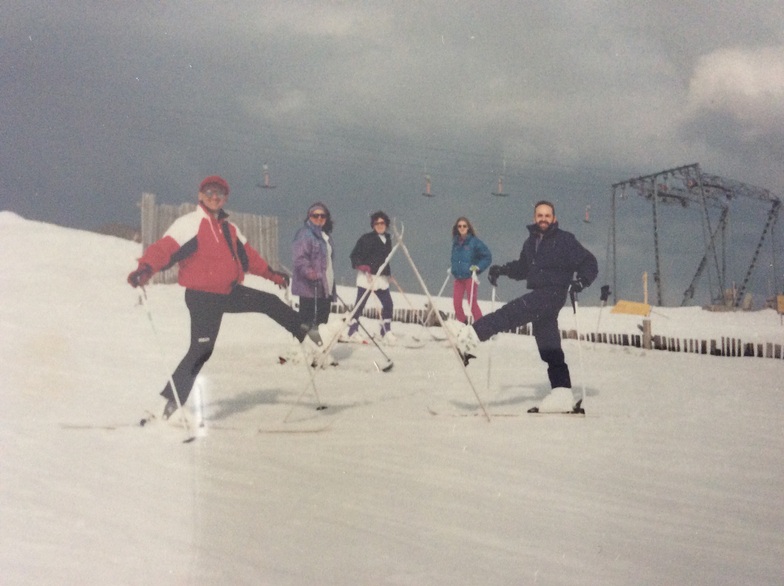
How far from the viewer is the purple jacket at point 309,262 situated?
5016 millimetres

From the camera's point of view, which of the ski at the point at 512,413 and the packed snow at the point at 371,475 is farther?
the ski at the point at 512,413

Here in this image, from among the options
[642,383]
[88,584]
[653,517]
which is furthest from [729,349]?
[88,584]

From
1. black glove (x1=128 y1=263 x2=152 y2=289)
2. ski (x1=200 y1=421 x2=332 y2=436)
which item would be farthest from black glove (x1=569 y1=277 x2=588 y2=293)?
black glove (x1=128 y1=263 x2=152 y2=289)

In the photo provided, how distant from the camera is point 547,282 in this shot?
153 inches

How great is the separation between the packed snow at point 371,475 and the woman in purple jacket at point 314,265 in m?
0.54

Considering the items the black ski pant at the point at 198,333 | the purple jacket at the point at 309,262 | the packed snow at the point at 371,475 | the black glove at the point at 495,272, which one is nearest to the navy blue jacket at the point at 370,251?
the packed snow at the point at 371,475

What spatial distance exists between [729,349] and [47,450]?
7.14 m

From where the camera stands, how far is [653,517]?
238cm

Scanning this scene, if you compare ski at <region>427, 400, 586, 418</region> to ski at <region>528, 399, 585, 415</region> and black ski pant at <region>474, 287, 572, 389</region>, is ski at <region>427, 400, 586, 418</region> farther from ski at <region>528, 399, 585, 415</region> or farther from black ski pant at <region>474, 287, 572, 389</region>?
black ski pant at <region>474, 287, 572, 389</region>

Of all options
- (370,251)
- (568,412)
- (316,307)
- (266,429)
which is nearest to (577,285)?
(568,412)

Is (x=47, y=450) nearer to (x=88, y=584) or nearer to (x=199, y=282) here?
(x=199, y=282)

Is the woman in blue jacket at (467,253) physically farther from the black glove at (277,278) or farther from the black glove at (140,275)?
the black glove at (140,275)

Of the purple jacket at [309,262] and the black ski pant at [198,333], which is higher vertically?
the purple jacket at [309,262]

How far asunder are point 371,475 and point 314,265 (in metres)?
2.56
